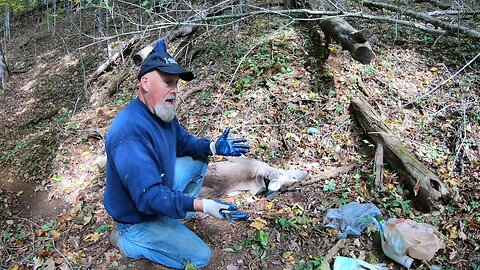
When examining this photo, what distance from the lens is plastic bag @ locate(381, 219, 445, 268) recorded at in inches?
108

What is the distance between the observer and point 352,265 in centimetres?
276

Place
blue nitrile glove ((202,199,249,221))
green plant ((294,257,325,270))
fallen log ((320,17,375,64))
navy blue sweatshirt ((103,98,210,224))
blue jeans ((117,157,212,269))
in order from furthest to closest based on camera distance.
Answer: fallen log ((320,17,375,64)) < green plant ((294,257,325,270)) < blue jeans ((117,157,212,269)) < blue nitrile glove ((202,199,249,221)) < navy blue sweatshirt ((103,98,210,224))

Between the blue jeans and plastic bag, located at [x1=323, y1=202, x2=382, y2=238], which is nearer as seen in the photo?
the blue jeans

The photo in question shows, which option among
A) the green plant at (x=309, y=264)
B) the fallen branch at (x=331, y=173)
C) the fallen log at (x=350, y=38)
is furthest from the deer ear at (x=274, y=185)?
the fallen log at (x=350, y=38)

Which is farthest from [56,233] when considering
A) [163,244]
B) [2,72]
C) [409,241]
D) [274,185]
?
[2,72]

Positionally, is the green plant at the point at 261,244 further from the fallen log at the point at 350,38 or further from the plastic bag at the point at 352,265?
the fallen log at the point at 350,38

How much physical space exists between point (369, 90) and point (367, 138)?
3.39 feet

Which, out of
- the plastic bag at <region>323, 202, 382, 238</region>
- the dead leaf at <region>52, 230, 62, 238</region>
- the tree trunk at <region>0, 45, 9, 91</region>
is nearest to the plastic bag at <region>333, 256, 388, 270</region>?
the plastic bag at <region>323, 202, 382, 238</region>

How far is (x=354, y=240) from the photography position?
120 inches

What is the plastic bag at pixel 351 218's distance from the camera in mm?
3094

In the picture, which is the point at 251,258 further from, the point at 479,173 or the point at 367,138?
the point at 479,173

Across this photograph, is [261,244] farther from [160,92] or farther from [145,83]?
[145,83]

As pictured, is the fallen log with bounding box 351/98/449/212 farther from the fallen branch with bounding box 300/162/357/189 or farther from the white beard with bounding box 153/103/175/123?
the white beard with bounding box 153/103/175/123

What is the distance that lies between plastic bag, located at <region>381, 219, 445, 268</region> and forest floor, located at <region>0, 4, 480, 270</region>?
0.31 feet
